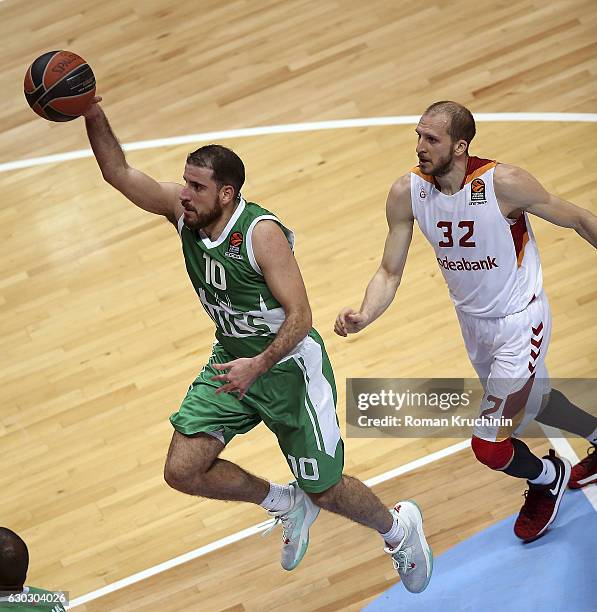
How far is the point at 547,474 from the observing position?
5.30 m

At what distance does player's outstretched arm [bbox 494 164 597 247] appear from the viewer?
4.61m

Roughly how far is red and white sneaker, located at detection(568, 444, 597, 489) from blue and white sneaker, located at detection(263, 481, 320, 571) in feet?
4.56

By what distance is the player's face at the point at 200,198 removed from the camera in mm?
4406

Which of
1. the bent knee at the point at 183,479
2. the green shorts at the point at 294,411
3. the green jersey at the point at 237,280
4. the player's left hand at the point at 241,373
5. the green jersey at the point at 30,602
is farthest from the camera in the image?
the green shorts at the point at 294,411

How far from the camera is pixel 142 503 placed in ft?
19.6

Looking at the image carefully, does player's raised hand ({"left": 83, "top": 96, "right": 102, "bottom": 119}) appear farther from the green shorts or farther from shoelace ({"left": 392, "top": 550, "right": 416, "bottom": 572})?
shoelace ({"left": 392, "top": 550, "right": 416, "bottom": 572})

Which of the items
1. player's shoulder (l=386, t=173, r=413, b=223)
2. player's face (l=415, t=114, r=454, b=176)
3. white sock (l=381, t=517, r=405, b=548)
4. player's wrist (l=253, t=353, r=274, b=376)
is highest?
player's face (l=415, t=114, r=454, b=176)

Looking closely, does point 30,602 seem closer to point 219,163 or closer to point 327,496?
point 327,496

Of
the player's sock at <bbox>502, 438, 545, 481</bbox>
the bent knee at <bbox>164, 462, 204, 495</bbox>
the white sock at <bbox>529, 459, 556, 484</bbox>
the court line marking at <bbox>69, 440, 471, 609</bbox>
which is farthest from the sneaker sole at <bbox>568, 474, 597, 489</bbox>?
the bent knee at <bbox>164, 462, 204, 495</bbox>

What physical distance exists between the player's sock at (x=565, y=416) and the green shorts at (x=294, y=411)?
3.74 ft

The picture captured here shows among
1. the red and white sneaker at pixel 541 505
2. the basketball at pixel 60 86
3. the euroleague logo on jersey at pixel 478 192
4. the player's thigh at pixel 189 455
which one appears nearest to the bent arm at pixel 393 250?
the euroleague logo on jersey at pixel 478 192

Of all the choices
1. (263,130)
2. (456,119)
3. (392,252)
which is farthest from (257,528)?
(263,130)

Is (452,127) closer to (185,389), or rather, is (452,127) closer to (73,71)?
(73,71)

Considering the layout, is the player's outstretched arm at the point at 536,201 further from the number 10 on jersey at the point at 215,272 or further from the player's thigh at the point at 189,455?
the player's thigh at the point at 189,455
